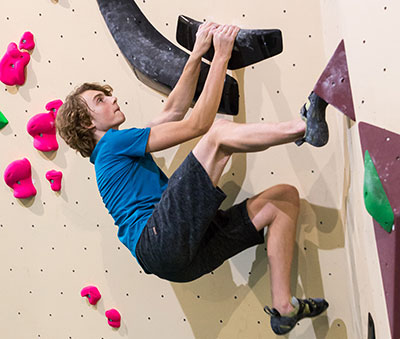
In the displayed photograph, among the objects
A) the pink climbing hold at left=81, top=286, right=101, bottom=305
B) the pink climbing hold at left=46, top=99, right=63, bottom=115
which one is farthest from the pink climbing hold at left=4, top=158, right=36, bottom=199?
the pink climbing hold at left=81, top=286, right=101, bottom=305

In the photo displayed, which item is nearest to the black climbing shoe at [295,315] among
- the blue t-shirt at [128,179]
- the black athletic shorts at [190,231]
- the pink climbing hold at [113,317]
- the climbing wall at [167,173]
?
the climbing wall at [167,173]

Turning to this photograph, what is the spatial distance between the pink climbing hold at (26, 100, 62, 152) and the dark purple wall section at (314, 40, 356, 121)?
3.88 feet

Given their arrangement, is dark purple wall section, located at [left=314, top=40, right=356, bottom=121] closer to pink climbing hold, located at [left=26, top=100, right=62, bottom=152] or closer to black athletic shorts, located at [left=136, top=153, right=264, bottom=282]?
black athletic shorts, located at [left=136, top=153, right=264, bottom=282]

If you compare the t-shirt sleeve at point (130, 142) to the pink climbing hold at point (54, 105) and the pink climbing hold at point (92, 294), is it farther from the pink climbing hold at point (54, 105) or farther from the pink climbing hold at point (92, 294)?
the pink climbing hold at point (92, 294)

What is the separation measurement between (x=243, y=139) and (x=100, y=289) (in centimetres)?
103

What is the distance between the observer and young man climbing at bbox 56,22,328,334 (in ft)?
5.31

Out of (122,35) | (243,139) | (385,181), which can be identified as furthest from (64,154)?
(385,181)

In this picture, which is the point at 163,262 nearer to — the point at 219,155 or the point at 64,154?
the point at 219,155

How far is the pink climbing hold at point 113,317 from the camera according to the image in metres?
2.30

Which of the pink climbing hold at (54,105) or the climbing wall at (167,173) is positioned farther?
the pink climbing hold at (54,105)

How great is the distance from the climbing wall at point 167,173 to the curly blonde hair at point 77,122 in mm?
268

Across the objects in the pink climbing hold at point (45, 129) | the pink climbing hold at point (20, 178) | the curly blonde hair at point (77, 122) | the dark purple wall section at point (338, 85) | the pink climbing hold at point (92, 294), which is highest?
the dark purple wall section at point (338, 85)

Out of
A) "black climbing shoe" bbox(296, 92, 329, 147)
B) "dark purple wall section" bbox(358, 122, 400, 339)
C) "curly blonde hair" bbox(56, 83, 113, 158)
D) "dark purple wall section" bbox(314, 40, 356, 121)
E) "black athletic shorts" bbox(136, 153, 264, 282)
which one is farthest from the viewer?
"curly blonde hair" bbox(56, 83, 113, 158)

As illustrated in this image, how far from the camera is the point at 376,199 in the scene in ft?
3.29
